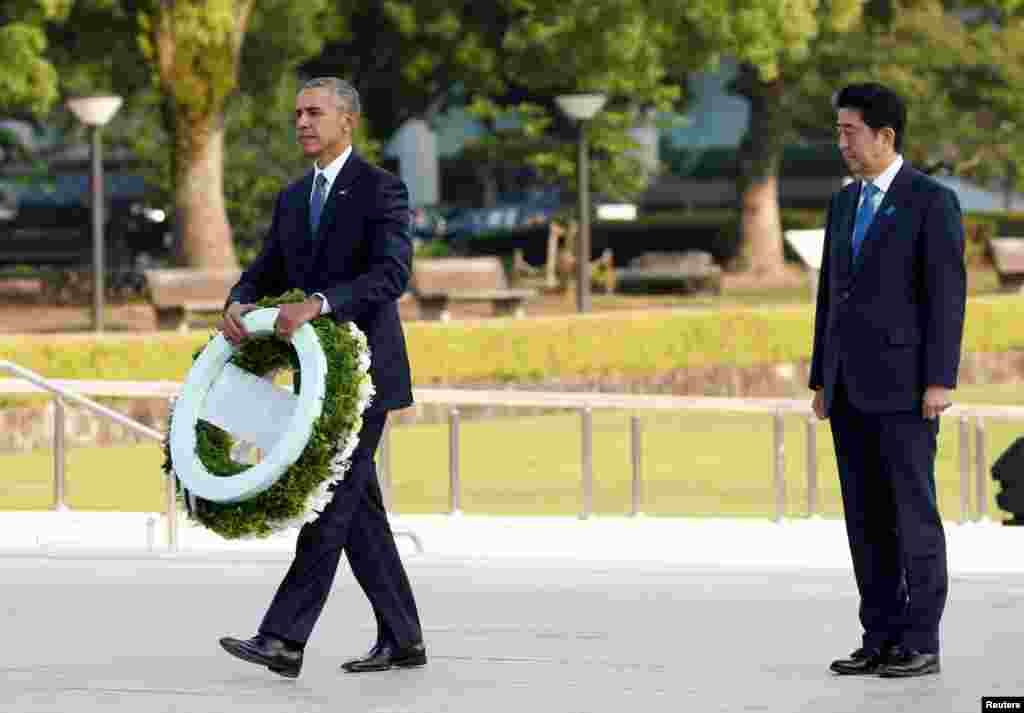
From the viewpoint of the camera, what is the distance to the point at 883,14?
43.2 m

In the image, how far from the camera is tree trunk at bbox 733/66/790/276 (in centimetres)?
4328

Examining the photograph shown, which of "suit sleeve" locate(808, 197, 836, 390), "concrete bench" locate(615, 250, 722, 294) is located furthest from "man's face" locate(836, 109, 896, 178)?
"concrete bench" locate(615, 250, 722, 294)

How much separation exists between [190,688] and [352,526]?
0.70m

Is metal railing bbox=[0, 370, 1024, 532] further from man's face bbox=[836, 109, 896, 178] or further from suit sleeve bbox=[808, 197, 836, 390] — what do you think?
man's face bbox=[836, 109, 896, 178]

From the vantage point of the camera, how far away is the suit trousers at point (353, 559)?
7590mm

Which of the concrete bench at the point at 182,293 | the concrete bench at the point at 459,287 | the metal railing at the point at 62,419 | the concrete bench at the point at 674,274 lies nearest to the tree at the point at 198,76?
the concrete bench at the point at 459,287

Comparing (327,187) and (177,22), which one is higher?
(177,22)

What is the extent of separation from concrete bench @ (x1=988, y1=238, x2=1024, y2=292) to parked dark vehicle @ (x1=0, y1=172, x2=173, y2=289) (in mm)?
11327

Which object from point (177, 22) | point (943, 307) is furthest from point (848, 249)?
point (177, 22)

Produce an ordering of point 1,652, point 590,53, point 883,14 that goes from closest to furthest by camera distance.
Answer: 1. point 1,652
2. point 590,53
3. point 883,14

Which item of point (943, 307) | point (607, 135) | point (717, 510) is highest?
point (607, 135)

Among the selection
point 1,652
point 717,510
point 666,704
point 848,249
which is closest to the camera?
point 666,704

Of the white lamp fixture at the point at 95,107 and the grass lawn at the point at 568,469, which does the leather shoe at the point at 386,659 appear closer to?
the grass lawn at the point at 568,469

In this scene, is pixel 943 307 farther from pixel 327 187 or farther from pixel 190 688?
pixel 190 688
